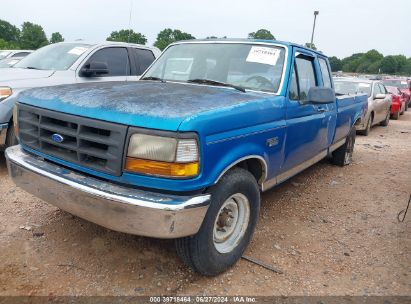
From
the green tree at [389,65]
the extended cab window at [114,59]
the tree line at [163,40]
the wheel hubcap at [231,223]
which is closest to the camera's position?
the wheel hubcap at [231,223]

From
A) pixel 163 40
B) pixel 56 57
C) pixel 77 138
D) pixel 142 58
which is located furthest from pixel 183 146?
pixel 163 40

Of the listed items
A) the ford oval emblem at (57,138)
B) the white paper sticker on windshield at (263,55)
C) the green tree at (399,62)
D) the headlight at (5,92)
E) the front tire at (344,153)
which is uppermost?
the green tree at (399,62)

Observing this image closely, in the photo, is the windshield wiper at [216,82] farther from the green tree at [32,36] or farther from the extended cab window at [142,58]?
the green tree at [32,36]

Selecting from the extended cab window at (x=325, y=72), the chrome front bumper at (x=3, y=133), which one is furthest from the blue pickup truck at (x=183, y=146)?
the chrome front bumper at (x=3, y=133)

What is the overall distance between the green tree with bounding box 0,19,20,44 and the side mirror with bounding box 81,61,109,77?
186ft

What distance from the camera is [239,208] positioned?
121 inches

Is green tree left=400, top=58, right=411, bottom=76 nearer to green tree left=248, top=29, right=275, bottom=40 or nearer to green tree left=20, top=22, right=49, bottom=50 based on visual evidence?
green tree left=20, top=22, right=49, bottom=50

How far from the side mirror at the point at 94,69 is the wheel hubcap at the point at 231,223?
3.50m

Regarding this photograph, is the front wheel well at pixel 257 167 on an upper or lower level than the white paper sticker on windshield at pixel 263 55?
lower

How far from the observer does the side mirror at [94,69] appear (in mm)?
5469

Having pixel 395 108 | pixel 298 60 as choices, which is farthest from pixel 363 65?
pixel 298 60

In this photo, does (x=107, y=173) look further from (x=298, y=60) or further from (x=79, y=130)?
(x=298, y=60)

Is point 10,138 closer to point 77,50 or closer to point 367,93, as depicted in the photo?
point 77,50

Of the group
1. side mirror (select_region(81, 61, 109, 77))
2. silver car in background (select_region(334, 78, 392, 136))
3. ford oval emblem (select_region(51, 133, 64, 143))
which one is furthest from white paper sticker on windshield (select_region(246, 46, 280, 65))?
silver car in background (select_region(334, 78, 392, 136))
